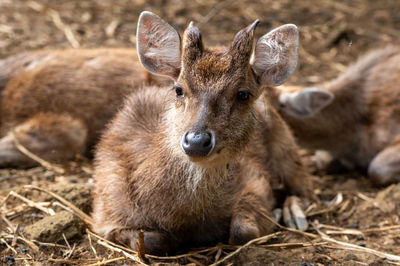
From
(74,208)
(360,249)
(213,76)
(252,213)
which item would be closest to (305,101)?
(252,213)

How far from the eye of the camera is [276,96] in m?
6.91

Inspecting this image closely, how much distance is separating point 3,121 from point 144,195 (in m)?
3.33

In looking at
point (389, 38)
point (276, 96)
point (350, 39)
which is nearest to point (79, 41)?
point (276, 96)

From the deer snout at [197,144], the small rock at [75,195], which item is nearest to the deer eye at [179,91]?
the deer snout at [197,144]

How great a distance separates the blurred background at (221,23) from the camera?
897cm

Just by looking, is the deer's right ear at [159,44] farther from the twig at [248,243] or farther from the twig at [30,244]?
the twig at [30,244]

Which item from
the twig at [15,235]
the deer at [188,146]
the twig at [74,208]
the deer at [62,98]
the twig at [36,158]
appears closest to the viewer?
the deer at [188,146]

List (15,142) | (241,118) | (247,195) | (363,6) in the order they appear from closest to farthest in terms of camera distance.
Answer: (241,118) → (247,195) → (15,142) → (363,6)

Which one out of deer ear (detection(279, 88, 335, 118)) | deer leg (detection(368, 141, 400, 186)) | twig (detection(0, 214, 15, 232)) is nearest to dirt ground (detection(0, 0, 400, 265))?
twig (detection(0, 214, 15, 232))

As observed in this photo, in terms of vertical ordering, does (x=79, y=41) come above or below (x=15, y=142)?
above

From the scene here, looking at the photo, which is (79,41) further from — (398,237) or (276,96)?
(398,237)

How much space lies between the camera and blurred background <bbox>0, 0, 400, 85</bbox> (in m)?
8.97

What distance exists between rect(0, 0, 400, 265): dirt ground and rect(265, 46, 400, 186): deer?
329 millimetres

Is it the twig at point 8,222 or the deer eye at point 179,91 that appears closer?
the deer eye at point 179,91
